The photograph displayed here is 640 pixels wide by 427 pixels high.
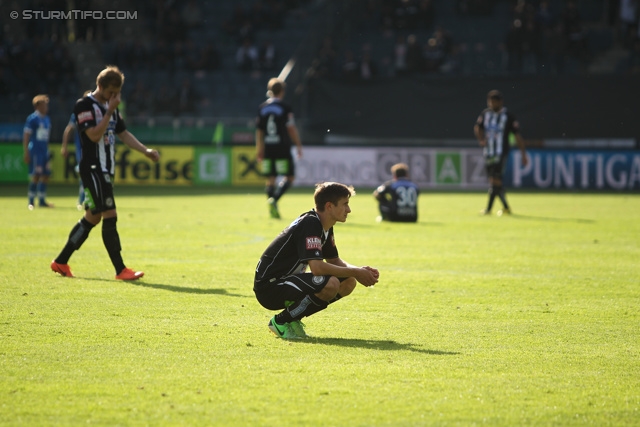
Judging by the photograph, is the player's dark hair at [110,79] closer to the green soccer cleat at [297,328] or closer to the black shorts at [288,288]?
the black shorts at [288,288]

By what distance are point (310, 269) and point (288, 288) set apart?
0.80ft

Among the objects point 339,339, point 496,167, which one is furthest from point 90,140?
point 496,167

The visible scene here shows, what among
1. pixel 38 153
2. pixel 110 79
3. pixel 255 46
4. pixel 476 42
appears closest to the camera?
pixel 110 79

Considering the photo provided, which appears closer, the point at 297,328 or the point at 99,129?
the point at 297,328

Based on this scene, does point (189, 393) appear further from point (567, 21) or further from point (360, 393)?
point (567, 21)

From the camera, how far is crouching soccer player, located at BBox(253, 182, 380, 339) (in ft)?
22.2

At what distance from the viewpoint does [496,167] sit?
1900 cm

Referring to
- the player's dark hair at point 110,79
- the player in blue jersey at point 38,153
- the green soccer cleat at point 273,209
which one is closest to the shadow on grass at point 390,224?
the green soccer cleat at point 273,209

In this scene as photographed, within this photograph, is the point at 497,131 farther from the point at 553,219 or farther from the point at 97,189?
the point at 97,189

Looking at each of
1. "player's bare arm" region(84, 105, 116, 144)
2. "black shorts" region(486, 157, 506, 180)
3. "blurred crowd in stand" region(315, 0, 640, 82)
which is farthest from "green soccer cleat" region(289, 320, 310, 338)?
"blurred crowd in stand" region(315, 0, 640, 82)

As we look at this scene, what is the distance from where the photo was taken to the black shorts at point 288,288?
6.86 metres

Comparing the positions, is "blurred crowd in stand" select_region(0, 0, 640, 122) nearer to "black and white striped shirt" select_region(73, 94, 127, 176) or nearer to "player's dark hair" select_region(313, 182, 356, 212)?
"black and white striped shirt" select_region(73, 94, 127, 176)

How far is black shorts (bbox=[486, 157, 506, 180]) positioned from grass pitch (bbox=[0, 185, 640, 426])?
15.6ft

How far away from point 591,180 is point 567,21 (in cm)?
499
